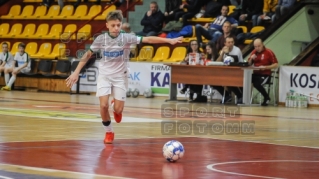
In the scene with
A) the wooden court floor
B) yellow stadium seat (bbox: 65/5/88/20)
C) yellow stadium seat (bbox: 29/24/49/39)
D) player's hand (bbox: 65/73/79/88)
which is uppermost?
yellow stadium seat (bbox: 65/5/88/20)

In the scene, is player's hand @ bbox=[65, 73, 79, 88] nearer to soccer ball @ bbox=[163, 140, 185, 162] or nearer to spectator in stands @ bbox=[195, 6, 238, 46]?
soccer ball @ bbox=[163, 140, 185, 162]

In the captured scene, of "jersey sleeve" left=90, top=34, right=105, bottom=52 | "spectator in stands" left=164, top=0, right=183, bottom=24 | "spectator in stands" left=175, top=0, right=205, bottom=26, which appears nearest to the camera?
"jersey sleeve" left=90, top=34, right=105, bottom=52

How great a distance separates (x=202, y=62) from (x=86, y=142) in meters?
12.1

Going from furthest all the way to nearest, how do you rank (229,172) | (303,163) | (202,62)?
(202,62) → (303,163) → (229,172)

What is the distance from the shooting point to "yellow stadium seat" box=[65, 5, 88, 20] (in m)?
31.1

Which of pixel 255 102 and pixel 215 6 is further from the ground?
pixel 215 6

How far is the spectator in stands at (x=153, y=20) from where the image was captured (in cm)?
2741

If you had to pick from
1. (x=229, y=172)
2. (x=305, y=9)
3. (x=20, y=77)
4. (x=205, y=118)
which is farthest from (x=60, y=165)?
(x=20, y=77)

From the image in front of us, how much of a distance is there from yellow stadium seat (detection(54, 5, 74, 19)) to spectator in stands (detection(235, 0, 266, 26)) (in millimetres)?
8701

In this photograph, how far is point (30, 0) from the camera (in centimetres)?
3425

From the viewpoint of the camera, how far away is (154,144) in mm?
10914

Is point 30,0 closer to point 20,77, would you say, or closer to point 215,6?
point 20,77

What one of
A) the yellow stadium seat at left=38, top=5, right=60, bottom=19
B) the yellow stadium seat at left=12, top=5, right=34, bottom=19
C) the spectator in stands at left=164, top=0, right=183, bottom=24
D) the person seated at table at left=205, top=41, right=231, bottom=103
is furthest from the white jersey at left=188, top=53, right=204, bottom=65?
the yellow stadium seat at left=12, top=5, right=34, bottom=19

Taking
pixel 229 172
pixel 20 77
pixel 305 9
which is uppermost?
pixel 305 9
